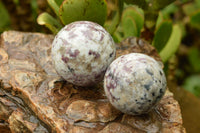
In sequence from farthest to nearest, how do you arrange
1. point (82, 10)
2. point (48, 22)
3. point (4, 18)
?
1. point (4, 18)
2. point (48, 22)
3. point (82, 10)

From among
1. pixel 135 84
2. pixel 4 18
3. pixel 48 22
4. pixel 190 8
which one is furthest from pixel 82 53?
pixel 190 8

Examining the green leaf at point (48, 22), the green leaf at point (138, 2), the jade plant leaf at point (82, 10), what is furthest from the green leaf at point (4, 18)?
the green leaf at point (138, 2)

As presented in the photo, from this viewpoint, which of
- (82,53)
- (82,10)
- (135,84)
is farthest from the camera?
(82,10)

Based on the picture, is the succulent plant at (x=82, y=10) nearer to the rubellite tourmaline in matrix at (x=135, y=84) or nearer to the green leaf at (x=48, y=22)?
the green leaf at (x=48, y=22)

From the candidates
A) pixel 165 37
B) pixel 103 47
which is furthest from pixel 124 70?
pixel 165 37

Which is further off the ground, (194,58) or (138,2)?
(138,2)

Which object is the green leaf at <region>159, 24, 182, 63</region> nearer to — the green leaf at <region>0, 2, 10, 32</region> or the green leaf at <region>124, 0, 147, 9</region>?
the green leaf at <region>124, 0, 147, 9</region>

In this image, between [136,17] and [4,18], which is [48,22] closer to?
[136,17]
